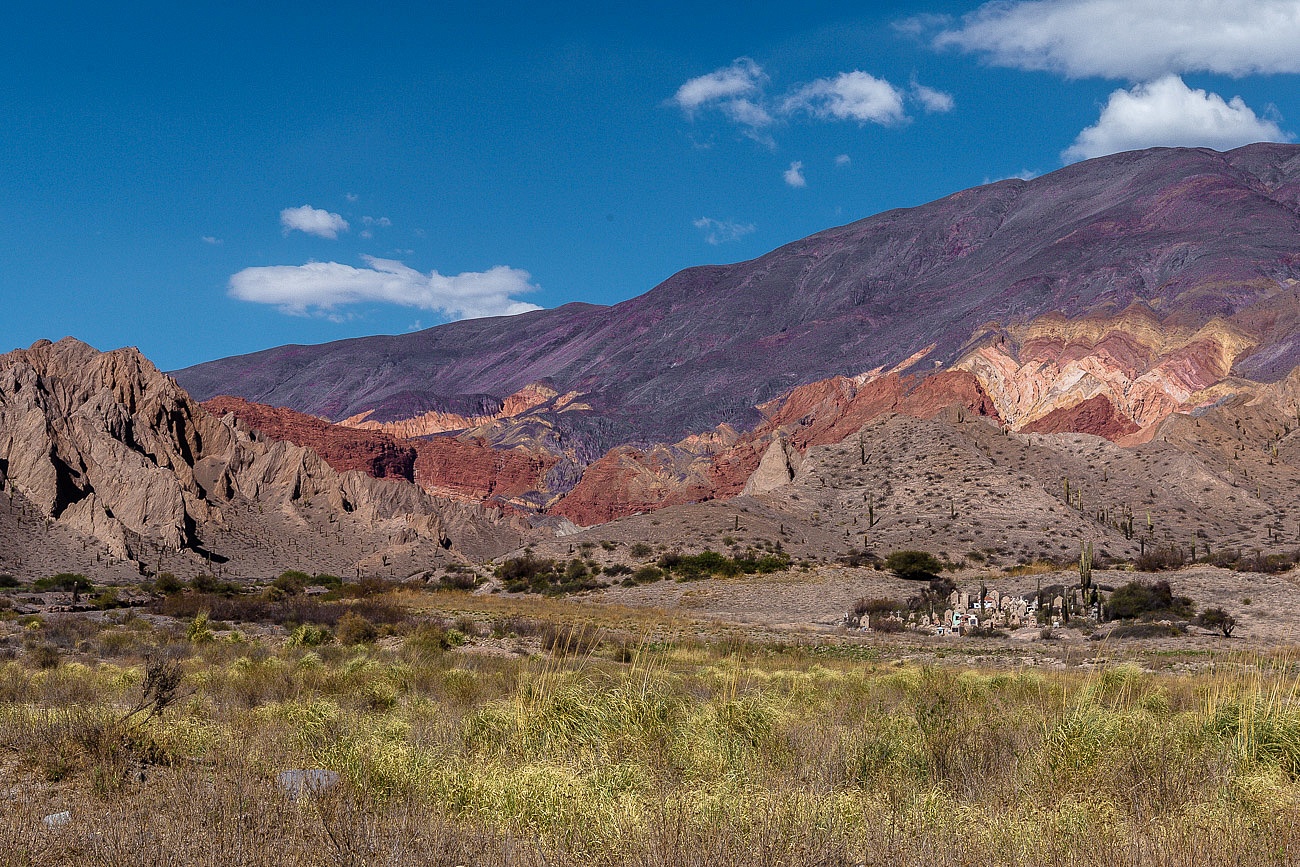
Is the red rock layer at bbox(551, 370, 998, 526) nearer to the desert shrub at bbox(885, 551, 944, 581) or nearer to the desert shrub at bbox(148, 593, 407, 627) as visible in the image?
the desert shrub at bbox(885, 551, 944, 581)

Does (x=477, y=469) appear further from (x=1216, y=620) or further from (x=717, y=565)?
(x=1216, y=620)

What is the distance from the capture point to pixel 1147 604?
3400cm

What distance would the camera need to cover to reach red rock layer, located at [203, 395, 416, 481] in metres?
160

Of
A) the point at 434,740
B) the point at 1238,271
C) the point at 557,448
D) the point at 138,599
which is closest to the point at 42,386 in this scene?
the point at 138,599

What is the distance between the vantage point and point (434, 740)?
930cm

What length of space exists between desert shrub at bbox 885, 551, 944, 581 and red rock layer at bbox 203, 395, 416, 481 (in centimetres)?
11699

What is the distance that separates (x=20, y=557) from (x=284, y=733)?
60.6 meters

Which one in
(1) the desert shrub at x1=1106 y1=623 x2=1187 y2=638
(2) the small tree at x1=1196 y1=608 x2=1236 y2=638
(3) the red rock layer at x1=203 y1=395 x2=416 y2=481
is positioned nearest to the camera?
(1) the desert shrub at x1=1106 y1=623 x2=1187 y2=638

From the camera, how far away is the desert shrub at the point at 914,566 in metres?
52.9

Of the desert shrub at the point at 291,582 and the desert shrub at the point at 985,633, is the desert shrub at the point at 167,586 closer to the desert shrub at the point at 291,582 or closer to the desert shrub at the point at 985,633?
the desert shrub at the point at 291,582

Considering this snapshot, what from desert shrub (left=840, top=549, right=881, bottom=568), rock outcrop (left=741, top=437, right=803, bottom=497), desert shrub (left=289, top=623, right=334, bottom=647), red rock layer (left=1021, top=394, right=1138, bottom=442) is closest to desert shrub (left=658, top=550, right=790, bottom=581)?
desert shrub (left=840, top=549, right=881, bottom=568)

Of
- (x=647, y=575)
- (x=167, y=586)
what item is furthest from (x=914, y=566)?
(x=167, y=586)

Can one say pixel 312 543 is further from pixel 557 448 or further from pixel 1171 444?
pixel 557 448

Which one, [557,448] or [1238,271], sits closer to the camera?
[1238,271]
